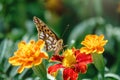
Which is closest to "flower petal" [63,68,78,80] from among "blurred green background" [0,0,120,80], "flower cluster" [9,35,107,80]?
"flower cluster" [9,35,107,80]

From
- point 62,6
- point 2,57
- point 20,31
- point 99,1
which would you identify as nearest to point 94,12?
point 99,1

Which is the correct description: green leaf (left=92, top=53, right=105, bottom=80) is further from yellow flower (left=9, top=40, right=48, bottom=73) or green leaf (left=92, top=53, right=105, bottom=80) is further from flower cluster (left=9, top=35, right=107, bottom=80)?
yellow flower (left=9, top=40, right=48, bottom=73)

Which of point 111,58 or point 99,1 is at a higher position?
point 99,1

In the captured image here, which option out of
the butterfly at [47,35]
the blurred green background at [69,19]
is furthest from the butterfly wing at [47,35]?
the blurred green background at [69,19]

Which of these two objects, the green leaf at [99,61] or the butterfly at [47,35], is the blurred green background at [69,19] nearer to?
the green leaf at [99,61]

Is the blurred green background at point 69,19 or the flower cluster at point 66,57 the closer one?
the flower cluster at point 66,57

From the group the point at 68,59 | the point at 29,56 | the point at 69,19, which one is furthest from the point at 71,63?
the point at 69,19

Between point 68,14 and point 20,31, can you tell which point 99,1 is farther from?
point 20,31
